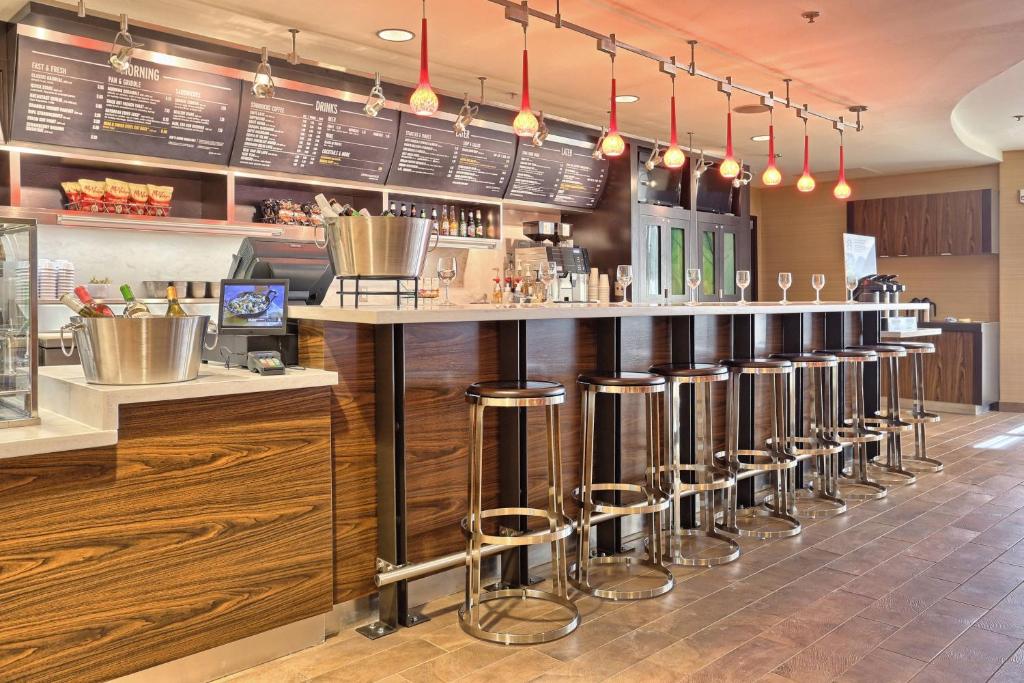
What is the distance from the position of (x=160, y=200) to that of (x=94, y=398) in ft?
8.45

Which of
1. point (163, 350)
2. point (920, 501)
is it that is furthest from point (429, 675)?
point (920, 501)

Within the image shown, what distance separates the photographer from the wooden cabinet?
8500mm

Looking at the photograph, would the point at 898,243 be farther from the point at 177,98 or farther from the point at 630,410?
the point at 177,98

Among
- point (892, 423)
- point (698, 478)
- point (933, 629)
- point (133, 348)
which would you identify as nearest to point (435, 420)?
point (133, 348)

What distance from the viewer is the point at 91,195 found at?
4.18 metres

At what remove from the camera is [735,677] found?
232 cm

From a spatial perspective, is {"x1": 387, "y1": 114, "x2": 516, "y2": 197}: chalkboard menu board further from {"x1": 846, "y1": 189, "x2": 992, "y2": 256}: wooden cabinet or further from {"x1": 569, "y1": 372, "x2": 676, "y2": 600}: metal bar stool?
{"x1": 846, "y1": 189, "x2": 992, "y2": 256}: wooden cabinet

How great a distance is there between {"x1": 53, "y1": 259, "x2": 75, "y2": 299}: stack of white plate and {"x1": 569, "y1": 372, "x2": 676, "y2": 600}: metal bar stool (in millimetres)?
2695

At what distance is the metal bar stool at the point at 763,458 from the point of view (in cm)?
367

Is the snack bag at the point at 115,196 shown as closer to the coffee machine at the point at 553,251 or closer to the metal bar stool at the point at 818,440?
the coffee machine at the point at 553,251

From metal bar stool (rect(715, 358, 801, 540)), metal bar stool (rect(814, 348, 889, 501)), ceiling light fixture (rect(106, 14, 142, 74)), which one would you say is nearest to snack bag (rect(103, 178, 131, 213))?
ceiling light fixture (rect(106, 14, 142, 74))

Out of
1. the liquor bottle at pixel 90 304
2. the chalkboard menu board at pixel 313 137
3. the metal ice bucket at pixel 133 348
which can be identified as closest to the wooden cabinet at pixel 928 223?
the chalkboard menu board at pixel 313 137

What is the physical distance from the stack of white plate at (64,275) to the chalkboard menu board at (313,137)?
1.09 metres

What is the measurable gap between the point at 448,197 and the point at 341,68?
1281 millimetres
